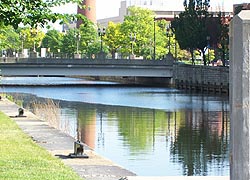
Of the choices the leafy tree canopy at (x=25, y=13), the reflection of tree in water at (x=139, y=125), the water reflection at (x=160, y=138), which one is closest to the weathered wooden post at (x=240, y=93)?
A: the leafy tree canopy at (x=25, y=13)

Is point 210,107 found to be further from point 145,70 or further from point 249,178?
point 249,178

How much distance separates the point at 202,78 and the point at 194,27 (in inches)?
450

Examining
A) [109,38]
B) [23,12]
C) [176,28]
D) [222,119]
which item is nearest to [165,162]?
[23,12]

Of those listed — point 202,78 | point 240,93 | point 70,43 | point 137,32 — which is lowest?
point 202,78

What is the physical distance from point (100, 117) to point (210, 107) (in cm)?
1515

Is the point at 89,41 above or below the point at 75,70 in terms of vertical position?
above

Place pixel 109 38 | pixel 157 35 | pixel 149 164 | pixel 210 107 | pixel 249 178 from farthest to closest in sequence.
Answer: pixel 109 38, pixel 157 35, pixel 210 107, pixel 149 164, pixel 249 178

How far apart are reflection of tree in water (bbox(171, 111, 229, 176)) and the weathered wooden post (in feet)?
52.3

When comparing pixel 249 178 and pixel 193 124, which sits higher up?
pixel 249 178

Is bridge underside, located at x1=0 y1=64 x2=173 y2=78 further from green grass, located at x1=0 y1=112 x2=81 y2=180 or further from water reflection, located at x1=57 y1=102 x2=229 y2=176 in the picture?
green grass, located at x1=0 y1=112 x2=81 y2=180

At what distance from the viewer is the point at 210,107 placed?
63.7 m

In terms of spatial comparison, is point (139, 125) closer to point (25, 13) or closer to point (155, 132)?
point (155, 132)

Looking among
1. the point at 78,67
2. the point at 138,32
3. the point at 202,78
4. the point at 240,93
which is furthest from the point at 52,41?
the point at 240,93

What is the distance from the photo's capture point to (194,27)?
4313 inches
